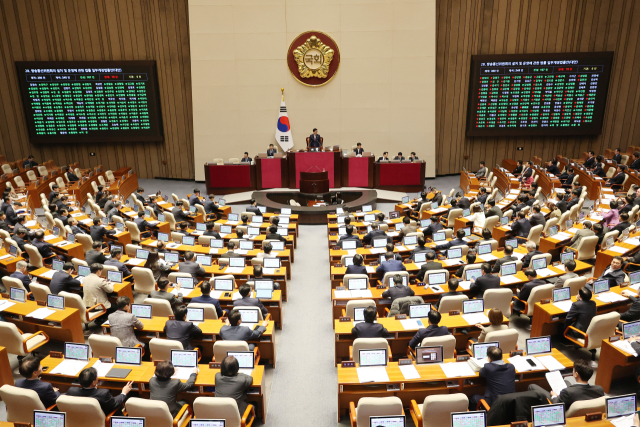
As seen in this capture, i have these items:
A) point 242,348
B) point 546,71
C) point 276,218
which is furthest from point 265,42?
point 242,348

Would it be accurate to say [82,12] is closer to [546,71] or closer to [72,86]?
[72,86]

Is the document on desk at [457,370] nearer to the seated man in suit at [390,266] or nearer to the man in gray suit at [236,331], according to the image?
the man in gray suit at [236,331]

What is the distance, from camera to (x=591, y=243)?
945 cm

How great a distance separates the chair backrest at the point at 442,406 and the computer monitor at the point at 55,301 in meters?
5.71

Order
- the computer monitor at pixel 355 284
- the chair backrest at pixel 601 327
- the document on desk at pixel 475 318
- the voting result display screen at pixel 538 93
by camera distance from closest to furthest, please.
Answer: the chair backrest at pixel 601 327
the document on desk at pixel 475 318
the computer monitor at pixel 355 284
the voting result display screen at pixel 538 93

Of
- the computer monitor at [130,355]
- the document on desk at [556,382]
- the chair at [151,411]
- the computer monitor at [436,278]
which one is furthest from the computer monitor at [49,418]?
the computer monitor at [436,278]

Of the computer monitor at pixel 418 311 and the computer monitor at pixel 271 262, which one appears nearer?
the computer monitor at pixel 418 311

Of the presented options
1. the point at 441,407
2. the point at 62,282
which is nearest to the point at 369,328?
the point at 441,407

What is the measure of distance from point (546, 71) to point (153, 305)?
17.6 metres

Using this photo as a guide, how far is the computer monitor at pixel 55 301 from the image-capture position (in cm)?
727

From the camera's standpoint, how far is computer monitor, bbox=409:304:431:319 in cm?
695

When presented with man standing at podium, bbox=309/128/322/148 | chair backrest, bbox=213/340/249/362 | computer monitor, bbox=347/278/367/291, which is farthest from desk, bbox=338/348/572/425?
man standing at podium, bbox=309/128/322/148

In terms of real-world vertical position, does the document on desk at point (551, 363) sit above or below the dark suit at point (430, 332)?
below

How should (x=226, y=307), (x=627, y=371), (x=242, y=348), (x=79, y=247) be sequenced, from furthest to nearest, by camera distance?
(x=79, y=247)
(x=226, y=307)
(x=627, y=371)
(x=242, y=348)
